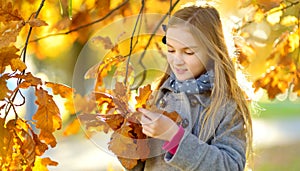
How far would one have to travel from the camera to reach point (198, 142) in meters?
1.13

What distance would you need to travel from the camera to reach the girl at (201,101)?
112cm

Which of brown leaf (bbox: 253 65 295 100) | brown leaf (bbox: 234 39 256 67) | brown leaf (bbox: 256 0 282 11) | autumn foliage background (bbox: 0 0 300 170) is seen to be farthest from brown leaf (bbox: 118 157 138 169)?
brown leaf (bbox: 253 65 295 100)

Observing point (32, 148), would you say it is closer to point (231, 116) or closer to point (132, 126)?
point (132, 126)

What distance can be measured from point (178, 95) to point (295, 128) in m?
5.73

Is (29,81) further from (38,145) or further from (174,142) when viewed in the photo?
(174,142)

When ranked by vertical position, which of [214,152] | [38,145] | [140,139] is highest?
[38,145]

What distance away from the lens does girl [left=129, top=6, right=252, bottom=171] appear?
3.69 ft

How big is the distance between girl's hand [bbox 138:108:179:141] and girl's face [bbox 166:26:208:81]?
13 cm

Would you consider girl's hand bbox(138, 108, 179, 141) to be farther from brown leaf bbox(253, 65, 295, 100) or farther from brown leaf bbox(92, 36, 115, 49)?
brown leaf bbox(253, 65, 295, 100)

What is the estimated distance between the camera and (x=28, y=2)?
1799mm

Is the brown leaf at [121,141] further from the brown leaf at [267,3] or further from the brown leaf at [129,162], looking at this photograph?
the brown leaf at [267,3]

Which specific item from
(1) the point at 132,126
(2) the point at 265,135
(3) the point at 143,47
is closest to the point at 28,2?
(3) the point at 143,47

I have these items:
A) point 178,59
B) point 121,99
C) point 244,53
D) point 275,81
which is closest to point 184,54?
point 178,59

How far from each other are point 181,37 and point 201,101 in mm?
113
